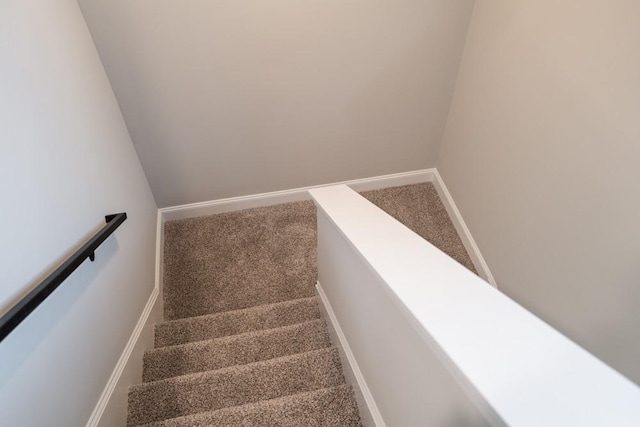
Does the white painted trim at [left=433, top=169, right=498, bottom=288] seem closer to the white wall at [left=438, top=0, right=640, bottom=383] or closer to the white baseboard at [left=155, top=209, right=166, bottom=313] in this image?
the white wall at [left=438, top=0, right=640, bottom=383]

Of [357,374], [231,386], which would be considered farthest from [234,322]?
[357,374]

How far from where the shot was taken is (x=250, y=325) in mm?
2092

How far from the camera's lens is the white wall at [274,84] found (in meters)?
2.05

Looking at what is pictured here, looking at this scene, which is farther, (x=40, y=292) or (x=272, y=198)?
(x=272, y=198)

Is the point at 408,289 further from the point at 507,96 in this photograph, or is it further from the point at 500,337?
the point at 507,96

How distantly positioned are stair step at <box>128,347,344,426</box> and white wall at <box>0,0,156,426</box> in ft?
0.77

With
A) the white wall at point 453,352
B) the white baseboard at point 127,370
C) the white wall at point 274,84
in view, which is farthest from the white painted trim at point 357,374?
the white wall at point 274,84

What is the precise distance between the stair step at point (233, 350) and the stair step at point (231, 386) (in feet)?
0.62

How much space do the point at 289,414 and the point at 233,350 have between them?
0.57 meters

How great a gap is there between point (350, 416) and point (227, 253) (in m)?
1.59

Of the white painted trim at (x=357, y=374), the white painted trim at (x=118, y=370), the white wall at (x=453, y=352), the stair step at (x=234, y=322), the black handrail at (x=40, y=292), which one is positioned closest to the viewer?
the white wall at (x=453, y=352)

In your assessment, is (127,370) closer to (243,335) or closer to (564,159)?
(243,335)

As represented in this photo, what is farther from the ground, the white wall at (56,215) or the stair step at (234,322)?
the white wall at (56,215)

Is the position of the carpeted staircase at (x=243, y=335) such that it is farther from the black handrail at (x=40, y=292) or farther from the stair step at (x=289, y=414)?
the black handrail at (x=40, y=292)
